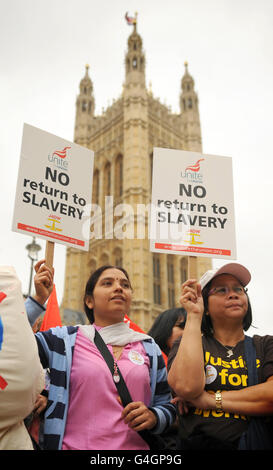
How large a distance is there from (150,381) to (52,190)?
138 centimetres

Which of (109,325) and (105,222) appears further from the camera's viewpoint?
(105,222)

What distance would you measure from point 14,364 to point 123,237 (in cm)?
2608

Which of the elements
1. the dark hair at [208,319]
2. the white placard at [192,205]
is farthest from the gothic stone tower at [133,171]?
the dark hair at [208,319]

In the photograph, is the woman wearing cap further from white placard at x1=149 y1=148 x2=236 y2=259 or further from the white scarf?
white placard at x1=149 y1=148 x2=236 y2=259

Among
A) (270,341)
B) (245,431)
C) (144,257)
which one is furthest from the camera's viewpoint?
(144,257)

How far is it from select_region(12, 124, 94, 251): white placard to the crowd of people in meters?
0.62

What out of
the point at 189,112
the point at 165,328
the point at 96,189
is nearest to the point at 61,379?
the point at 165,328

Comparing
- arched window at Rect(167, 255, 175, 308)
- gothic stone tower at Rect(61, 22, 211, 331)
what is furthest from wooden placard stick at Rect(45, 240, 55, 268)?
arched window at Rect(167, 255, 175, 308)

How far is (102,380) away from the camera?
6.44 ft

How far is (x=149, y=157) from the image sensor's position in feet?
99.3

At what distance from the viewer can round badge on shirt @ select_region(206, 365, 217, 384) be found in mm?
2008

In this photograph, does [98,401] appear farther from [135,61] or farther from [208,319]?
[135,61]
